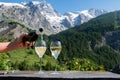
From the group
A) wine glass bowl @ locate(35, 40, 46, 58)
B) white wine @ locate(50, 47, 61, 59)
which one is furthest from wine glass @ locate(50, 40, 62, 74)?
wine glass bowl @ locate(35, 40, 46, 58)

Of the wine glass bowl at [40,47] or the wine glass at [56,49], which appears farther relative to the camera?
the wine glass at [56,49]

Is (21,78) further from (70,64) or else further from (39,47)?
(70,64)

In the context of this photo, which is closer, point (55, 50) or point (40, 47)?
point (40, 47)

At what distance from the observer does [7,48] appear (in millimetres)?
5316

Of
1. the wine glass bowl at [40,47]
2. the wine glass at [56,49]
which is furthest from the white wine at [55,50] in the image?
the wine glass bowl at [40,47]

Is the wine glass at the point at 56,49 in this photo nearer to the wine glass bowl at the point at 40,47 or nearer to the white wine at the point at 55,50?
the white wine at the point at 55,50

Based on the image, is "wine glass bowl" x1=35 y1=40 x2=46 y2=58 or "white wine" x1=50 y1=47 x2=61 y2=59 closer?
"wine glass bowl" x1=35 y1=40 x2=46 y2=58

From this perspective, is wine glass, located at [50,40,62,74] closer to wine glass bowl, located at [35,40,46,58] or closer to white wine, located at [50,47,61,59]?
white wine, located at [50,47,61,59]

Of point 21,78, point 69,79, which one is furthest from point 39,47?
point 69,79

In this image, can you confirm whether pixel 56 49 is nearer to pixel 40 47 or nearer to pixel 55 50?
pixel 55 50

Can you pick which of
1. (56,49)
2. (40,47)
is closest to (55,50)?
(56,49)

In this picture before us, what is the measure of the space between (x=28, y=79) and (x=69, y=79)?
2.44 ft

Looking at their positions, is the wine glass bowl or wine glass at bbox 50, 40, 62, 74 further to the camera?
wine glass at bbox 50, 40, 62, 74

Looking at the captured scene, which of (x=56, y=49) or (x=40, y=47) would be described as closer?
(x=40, y=47)
